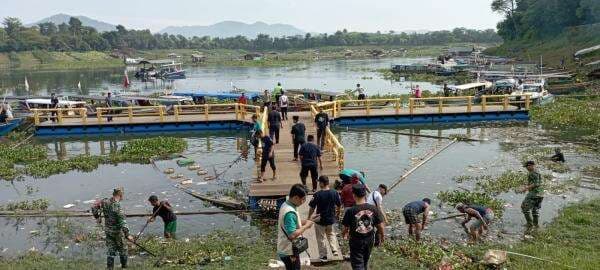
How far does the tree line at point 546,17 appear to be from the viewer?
7531cm

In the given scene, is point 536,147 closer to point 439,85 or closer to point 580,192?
point 580,192

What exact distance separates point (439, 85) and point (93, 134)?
132 feet

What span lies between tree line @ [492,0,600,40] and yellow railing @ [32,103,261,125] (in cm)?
6096

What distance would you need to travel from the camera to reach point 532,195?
12930 millimetres

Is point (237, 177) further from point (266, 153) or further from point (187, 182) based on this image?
point (266, 153)

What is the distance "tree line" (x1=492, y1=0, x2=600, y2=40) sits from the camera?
75.3 metres

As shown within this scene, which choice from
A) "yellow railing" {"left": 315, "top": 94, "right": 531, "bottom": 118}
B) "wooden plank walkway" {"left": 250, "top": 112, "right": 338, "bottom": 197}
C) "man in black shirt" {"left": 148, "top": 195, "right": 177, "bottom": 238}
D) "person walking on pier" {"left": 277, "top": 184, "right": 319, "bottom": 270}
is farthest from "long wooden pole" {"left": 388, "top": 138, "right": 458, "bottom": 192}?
"person walking on pier" {"left": 277, "top": 184, "right": 319, "bottom": 270}

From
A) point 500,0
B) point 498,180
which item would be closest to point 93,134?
point 498,180

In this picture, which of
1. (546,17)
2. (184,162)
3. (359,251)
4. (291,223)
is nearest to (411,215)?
(359,251)

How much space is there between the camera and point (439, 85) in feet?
193

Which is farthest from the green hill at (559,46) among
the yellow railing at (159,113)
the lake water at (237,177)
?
the yellow railing at (159,113)

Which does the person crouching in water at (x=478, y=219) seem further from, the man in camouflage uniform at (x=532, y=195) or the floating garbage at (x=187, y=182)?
the floating garbage at (x=187, y=182)

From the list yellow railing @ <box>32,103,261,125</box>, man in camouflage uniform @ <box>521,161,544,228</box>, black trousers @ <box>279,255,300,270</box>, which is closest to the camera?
black trousers @ <box>279,255,300,270</box>

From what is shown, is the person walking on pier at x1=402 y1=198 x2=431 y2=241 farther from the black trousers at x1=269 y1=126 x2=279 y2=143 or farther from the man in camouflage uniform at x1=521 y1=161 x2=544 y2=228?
the black trousers at x1=269 y1=126 x2=279 y2=143
